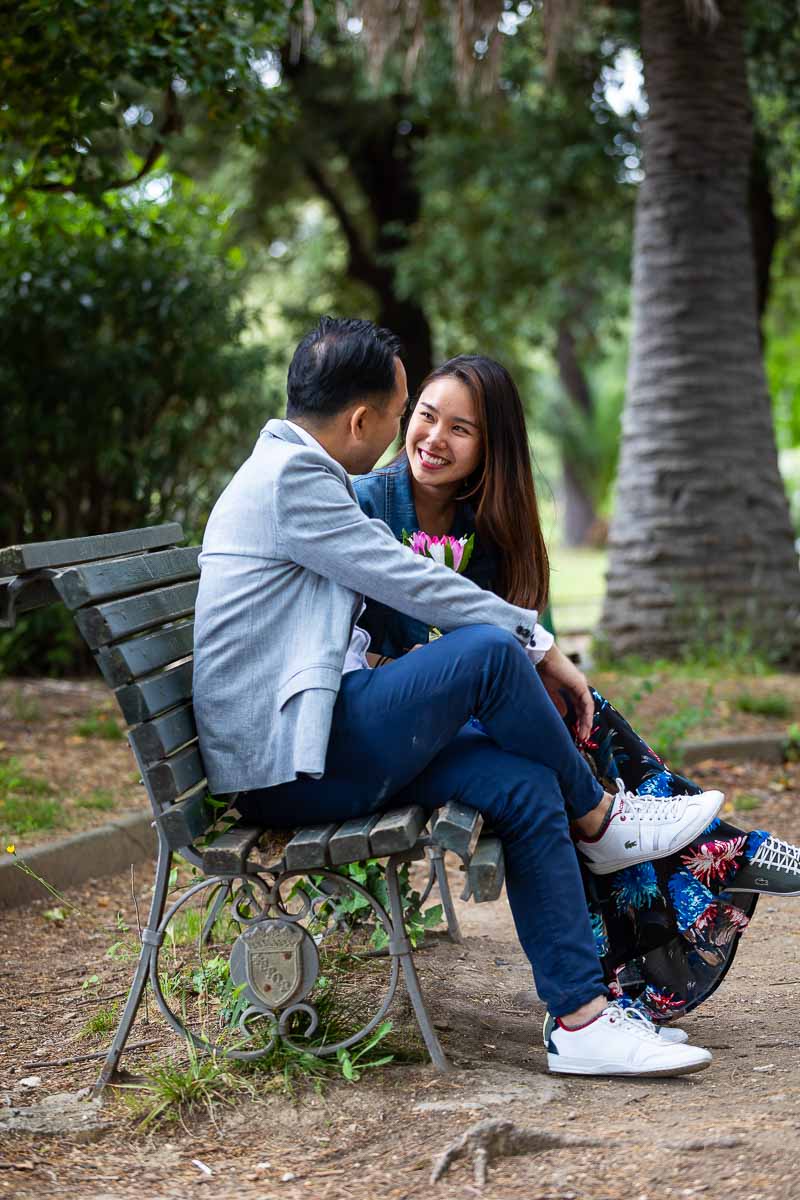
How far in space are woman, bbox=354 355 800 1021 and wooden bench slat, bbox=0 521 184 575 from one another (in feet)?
1.81

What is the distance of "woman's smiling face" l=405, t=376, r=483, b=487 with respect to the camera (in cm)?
350

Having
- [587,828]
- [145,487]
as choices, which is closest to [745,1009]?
[587,828]

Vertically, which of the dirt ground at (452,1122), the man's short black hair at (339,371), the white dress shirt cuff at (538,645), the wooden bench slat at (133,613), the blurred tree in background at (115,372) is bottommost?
the dirt ground at (452,1122)

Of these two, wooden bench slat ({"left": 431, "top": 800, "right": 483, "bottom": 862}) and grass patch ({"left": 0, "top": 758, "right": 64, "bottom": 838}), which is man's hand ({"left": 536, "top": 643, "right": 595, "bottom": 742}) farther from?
grass patch ({"left": 0, "top": 758, "right": 64, "bottom": 838})

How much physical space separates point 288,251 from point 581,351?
4481 millimetres

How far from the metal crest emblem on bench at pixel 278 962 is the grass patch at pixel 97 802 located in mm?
2364

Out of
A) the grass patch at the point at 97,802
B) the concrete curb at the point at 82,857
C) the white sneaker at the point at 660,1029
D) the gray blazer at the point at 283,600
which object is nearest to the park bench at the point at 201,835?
the gray blazer at the point at 283,600

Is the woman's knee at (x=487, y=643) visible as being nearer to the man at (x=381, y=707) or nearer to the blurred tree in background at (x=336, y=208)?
the man at (x=381, y=707)

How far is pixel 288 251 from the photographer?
18953 millimetres

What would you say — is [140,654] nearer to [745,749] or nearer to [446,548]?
[446,548]

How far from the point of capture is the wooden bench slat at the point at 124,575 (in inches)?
109

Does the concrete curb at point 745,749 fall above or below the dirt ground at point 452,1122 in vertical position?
above

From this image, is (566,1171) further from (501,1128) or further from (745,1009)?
(745,1009)

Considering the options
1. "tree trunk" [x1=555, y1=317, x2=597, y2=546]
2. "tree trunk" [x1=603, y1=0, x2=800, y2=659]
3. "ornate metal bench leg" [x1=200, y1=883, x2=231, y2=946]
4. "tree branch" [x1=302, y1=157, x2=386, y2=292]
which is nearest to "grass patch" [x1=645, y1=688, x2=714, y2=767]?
"tree trunk" [x1=603, y1=0, x2=800, y2=659]
